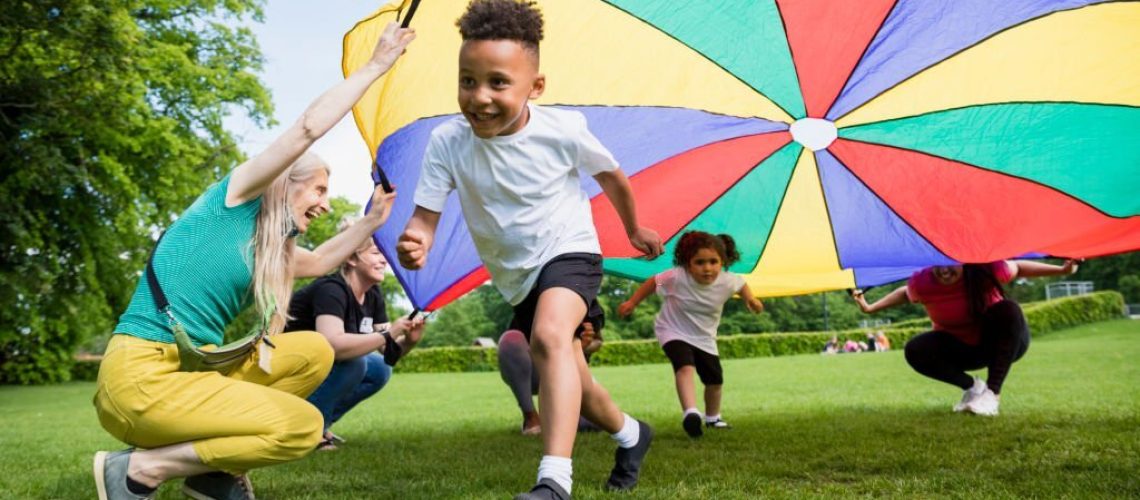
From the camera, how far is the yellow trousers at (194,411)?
236 cm

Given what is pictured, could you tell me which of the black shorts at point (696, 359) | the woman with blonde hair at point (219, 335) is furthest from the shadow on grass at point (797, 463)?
the woman with blonde hair at point (219, 335)

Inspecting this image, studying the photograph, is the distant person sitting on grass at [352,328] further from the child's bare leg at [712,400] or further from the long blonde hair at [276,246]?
the child's bare leg at [712,400]

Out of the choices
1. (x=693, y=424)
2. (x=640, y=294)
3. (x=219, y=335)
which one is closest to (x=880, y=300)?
(x=640, y=294)

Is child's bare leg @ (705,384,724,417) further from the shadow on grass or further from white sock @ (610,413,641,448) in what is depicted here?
white sock @ (610,413,641,448)

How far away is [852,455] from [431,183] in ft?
6.48

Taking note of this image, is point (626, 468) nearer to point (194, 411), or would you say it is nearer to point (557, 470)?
point (557, 470)

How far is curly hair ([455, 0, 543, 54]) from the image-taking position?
99.6 inches

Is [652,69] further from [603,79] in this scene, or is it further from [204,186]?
[204,186]

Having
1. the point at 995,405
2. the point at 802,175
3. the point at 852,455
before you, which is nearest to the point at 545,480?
the point at 852,455

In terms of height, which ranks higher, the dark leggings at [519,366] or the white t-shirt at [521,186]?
the white t-shirt at [521,186]

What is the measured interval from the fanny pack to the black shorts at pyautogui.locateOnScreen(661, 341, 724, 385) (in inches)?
108

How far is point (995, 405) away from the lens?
16.1ft

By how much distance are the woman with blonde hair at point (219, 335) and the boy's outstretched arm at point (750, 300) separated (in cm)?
292

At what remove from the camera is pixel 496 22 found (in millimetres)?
2531
